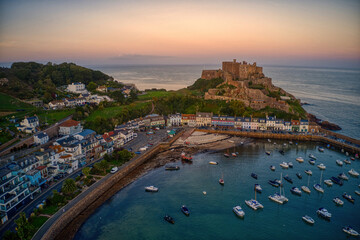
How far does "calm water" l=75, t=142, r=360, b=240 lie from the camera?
2255cm

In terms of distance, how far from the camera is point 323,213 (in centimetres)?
2458

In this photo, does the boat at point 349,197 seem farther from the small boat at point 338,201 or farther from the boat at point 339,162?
the boat at point 339,162

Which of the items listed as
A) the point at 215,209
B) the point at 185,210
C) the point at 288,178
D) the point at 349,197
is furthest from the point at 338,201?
the point at 185,210

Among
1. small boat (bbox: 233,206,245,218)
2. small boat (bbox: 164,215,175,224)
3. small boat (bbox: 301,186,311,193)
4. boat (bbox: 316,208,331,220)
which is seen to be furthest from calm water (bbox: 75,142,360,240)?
small boat (bbox: 301,186,311,193)

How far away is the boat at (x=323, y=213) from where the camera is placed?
79.7 ft

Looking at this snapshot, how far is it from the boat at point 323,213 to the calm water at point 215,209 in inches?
22.7

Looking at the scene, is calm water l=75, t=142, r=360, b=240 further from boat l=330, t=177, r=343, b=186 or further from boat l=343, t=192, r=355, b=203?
boat l=330, t=177, r=343, b=186

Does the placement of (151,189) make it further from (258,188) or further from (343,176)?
(343,176)

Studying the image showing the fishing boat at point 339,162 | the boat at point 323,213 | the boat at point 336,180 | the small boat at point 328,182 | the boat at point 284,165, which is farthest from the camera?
the fishing boat at point 339,162

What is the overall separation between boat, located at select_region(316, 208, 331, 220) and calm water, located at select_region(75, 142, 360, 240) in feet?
1.89

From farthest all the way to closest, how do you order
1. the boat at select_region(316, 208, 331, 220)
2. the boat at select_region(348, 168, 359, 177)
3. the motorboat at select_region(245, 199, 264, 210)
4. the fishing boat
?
the fishing boat, the boat at select_region(348, 168, 359, 177), the motorboat at select_region(245, 199, 264, 210), the boat at select_region(316, 208, 331, 220)

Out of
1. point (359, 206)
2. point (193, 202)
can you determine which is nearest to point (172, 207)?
point (193, 202)

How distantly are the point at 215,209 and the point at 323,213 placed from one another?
446 inches

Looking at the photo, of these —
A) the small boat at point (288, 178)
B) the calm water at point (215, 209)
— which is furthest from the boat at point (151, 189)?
the small boat at point (288, 178)
